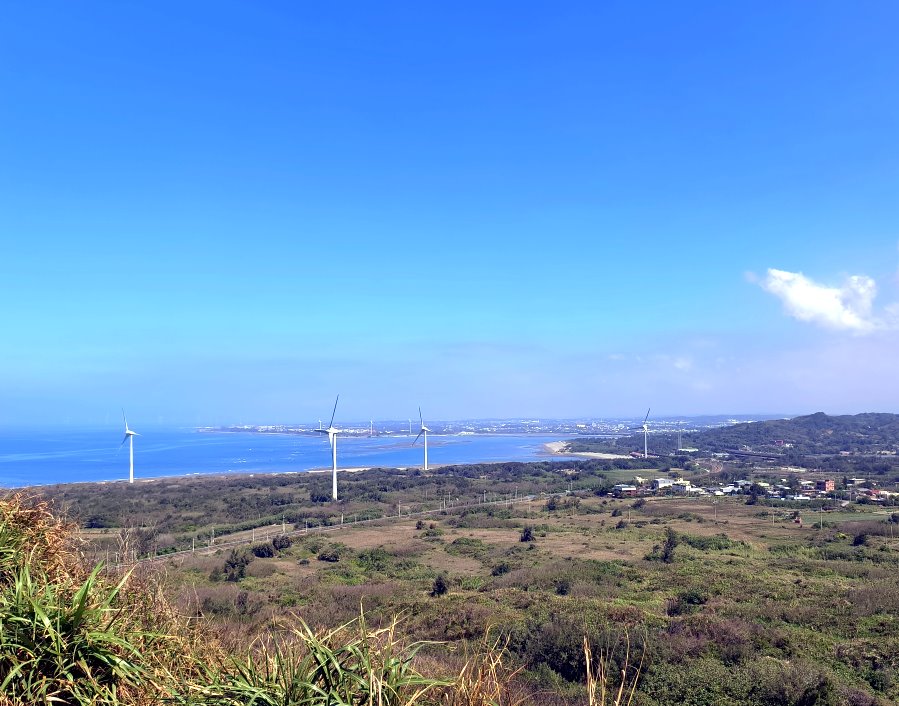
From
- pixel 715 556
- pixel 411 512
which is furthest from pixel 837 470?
pixel 715 556

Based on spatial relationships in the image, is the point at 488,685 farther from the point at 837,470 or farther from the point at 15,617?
the point at 837,470

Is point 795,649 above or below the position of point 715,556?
above

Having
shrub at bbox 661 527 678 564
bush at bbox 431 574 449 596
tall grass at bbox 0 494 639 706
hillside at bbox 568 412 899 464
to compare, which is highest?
tall grass at bbox 0 494 639 706

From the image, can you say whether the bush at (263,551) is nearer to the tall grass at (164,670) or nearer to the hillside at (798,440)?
the tall grass at (164,670)

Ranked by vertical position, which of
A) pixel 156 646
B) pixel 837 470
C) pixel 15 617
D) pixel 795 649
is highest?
pixel 15 617

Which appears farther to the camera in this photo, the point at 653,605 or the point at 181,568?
the point at 181,568

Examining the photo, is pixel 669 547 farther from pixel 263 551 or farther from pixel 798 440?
pixel 798 440

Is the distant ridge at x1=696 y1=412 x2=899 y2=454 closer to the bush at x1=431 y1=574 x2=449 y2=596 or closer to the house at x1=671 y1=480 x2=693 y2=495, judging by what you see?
the house at x1=671 y1=480 x2=693 y2=495

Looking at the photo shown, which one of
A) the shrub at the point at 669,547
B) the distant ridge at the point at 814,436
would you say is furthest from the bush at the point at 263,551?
the distant ridge at the point at 814,436

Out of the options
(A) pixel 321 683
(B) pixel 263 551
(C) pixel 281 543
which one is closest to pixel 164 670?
(A) pixel 321 683

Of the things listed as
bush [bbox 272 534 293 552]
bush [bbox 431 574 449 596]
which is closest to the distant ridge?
bush [bbox 272 534 293 552]

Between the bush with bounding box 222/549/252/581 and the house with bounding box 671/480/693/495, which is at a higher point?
the bush with bounding box 222/549/252/581
